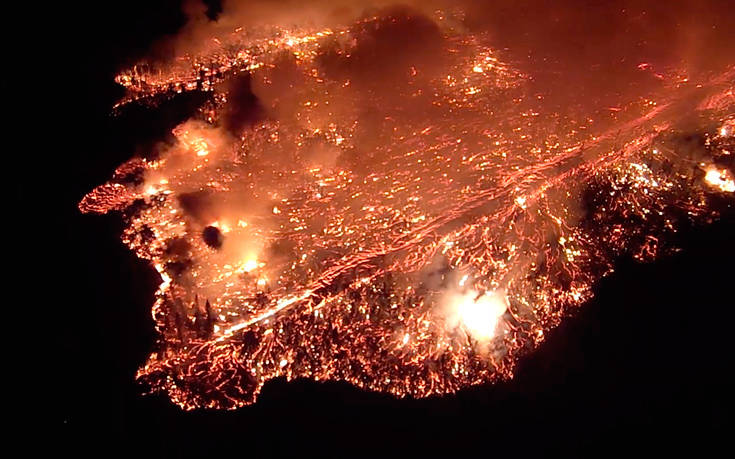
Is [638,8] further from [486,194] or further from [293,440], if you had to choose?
[293,440]

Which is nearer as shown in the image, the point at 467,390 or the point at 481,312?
the point at 467,390

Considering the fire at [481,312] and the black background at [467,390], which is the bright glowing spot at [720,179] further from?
the fire at [481,312]

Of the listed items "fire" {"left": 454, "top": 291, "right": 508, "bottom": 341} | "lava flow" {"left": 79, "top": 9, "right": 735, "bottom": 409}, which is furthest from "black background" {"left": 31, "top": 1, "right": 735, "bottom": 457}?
"fire" {"left": 454, "top": 291, "right": 508, "bottom": 341}

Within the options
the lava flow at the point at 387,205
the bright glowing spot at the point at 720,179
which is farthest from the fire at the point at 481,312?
the bright glowing spot at the point at 720,179

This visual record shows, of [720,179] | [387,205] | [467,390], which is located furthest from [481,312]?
[720,179]

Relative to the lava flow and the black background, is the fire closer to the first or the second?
the lava flow

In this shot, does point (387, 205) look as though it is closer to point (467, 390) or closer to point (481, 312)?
point (481, 312)
